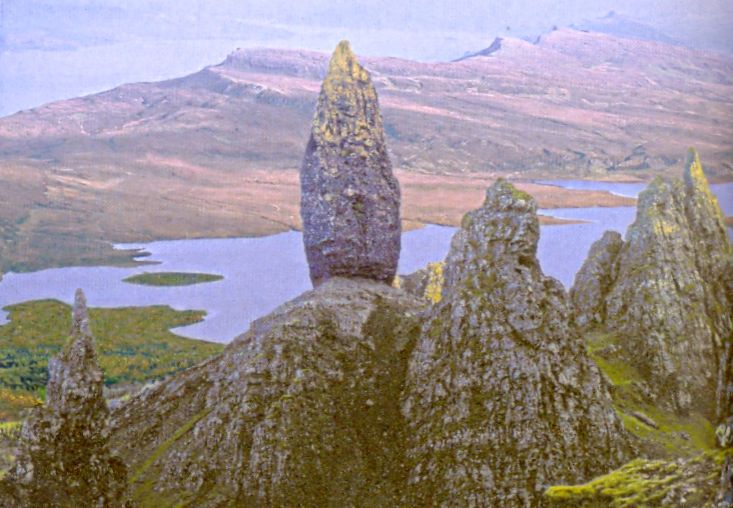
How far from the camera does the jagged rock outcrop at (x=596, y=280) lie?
17516 mm

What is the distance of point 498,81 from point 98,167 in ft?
130

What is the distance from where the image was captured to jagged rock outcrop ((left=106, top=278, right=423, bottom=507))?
9.50 metres

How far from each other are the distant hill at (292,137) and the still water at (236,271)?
8.88 feet

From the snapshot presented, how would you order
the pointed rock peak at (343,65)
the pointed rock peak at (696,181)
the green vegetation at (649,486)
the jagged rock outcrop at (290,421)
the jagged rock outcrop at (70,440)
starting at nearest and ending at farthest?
1. the green vegetation at (649,486)
2. the jagged rock outcrop at (70,440)
3. the jagged rock outcrop at (290,421)
4. the pointed rock peak at (343,65)
5. the pointed rock peak at (696,181)

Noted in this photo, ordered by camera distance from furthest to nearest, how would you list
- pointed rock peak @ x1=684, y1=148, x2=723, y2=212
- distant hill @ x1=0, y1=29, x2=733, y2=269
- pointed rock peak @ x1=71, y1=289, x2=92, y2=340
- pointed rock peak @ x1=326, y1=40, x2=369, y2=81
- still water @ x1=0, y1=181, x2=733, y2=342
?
1. distant hill @ x1=0, y1=29, x2=733, y2=269
2. still water @ x1=0, y1=181, x2=733, y2=342
3. pointed rock peak @ x1=684, y1=148, x2=723, y2=212
4. pointed rock peak @ x1=326, y1=40, x2=369, y2=81
5. pointed rock peak @ x1=71, y1=289, x2=92, y2=340

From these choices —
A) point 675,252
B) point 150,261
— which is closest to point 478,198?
point 150,261

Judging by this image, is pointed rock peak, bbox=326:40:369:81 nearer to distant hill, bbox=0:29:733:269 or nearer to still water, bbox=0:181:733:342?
still water, bbox=0:181:733:342

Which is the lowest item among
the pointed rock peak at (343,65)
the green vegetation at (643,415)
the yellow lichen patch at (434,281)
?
the green vegetation at (643,415)

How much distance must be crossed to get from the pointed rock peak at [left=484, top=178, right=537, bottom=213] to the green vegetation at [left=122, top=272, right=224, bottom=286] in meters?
30.0

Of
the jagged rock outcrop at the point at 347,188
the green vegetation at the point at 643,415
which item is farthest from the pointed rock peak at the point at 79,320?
the green vegetation at the point at 643,415

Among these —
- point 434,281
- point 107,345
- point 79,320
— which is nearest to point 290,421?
point 79,320

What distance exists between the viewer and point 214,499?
9352 mm

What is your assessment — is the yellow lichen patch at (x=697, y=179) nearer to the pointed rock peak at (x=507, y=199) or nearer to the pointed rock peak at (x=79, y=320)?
the pointed rock peak at (x=507, y=199)

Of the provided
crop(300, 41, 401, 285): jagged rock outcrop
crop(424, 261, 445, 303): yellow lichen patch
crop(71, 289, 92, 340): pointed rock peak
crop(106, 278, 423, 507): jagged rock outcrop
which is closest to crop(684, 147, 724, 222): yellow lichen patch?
crop(424, 261, 445, 303): yellow lichen patch
